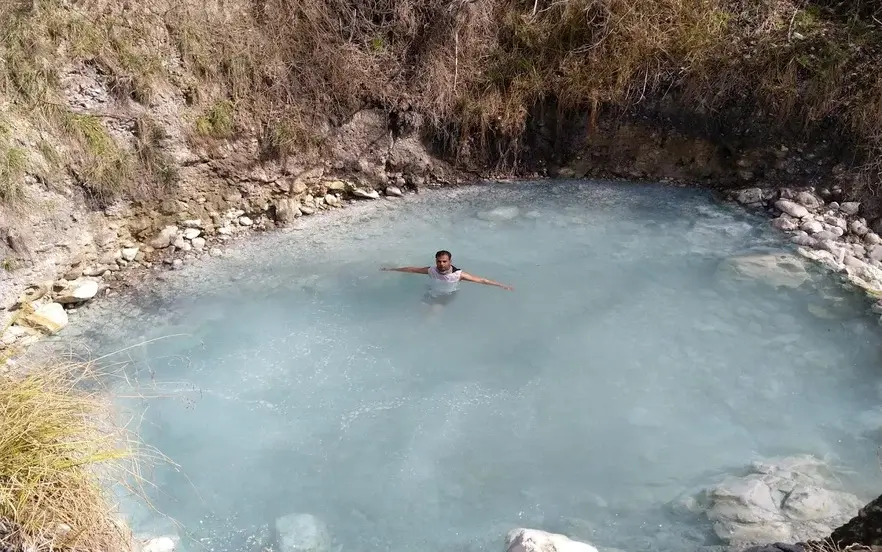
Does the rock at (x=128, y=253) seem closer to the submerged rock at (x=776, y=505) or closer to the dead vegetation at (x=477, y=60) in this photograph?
the dead vegetation at (x=477, y=60)

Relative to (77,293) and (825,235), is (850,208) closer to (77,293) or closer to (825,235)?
(825,235)

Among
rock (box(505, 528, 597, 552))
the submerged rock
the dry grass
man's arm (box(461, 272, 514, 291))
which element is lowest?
the submerged rock

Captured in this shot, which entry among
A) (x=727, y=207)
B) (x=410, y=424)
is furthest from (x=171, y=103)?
(x=727, y=207)

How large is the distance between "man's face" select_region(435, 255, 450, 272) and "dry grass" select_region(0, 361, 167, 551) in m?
2.88

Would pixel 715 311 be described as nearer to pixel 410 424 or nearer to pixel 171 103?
pixel 410 424

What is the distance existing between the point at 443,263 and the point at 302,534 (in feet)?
8.18

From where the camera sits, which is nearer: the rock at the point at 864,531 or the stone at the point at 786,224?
the rock at the point at 864,531

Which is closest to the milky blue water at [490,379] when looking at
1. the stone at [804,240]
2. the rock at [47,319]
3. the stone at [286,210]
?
the rock at [47,319]

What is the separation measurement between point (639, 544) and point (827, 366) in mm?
2300

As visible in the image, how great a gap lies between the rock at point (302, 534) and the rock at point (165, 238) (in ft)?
11.6

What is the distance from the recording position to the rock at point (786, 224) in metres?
5.98

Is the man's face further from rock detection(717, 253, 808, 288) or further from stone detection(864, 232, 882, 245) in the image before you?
stone detection(864, 232, 882, 245)

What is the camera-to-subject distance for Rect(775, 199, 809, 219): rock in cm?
608

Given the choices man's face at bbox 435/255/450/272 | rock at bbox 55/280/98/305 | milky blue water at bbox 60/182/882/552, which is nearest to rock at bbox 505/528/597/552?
milky blue water at bbox 60/182/882/552
